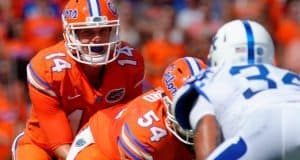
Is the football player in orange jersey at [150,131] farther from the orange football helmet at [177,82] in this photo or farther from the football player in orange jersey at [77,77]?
the football player in orange jersey at [77,77]

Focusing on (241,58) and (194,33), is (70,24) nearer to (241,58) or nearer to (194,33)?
(241,58)

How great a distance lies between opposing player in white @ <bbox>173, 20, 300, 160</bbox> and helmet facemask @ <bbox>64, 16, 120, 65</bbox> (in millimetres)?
1481

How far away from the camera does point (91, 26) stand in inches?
220

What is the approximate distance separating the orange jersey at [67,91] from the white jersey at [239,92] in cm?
163

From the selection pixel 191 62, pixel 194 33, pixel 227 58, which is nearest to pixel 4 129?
pixel 194 33

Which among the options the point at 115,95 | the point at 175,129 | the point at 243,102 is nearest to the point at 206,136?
the point at 243,102

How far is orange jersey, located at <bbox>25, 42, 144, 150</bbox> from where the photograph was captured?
554 cm

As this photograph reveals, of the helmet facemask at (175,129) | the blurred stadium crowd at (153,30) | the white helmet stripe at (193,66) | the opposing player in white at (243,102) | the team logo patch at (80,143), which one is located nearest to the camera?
the opposing player in white at (243,102)

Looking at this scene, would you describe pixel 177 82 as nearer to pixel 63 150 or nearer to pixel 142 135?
pixel 142 135

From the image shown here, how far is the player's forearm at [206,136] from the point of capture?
3936 millimetres

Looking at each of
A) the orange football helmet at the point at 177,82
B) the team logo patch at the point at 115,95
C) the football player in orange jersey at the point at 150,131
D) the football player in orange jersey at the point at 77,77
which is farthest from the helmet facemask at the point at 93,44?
the orange football helmet at the point at 177,82

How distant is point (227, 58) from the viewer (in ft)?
13.4

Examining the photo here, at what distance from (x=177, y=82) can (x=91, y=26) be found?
0.81m

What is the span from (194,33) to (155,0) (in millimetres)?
1127
